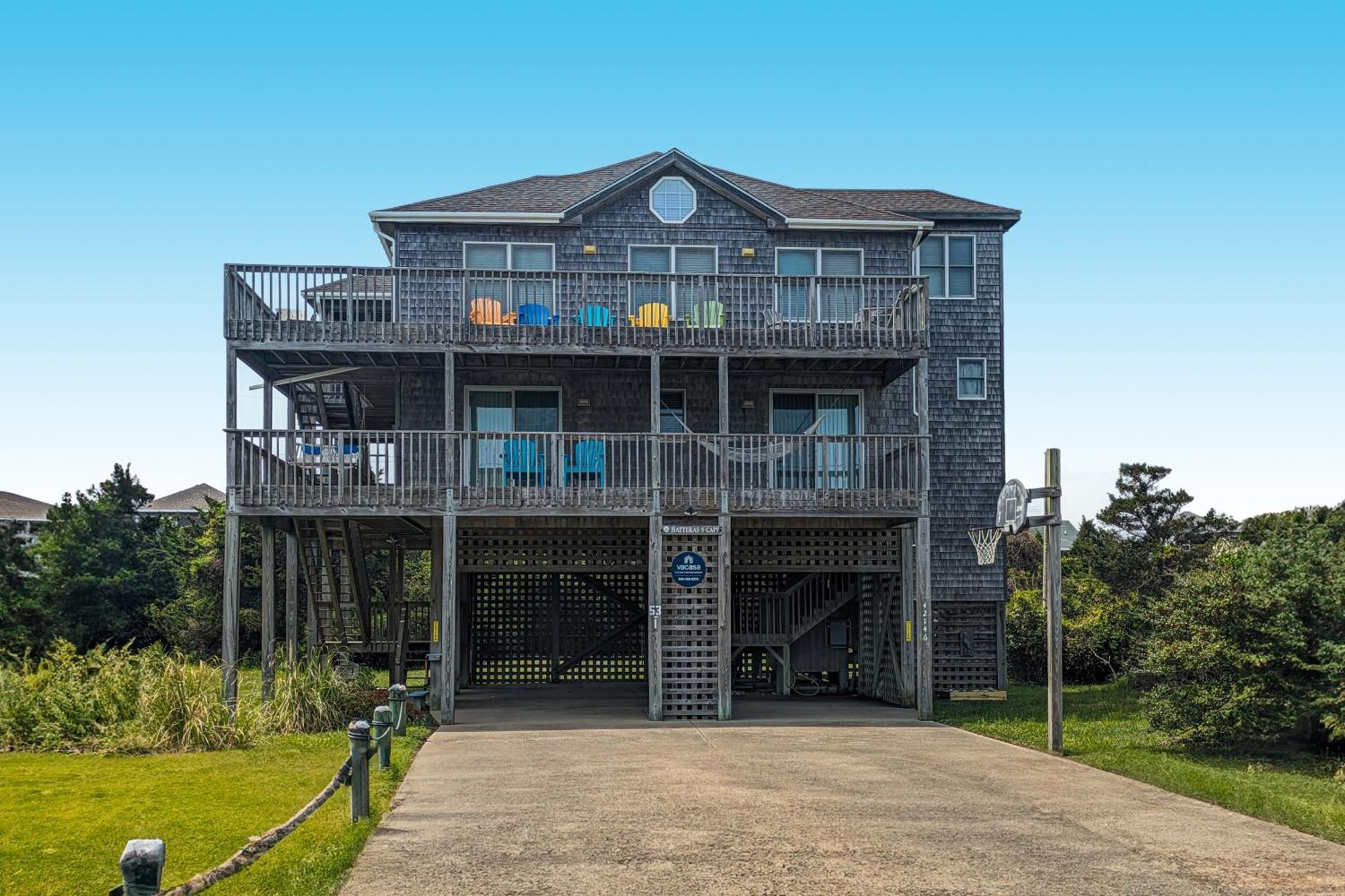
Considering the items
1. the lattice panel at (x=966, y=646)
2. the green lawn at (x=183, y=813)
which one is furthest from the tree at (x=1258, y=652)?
the green lawn at (x=183, y=813)

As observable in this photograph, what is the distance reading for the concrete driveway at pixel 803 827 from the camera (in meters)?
8.00

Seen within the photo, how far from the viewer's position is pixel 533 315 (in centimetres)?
1953

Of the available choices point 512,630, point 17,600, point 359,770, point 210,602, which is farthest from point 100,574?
point 359,770

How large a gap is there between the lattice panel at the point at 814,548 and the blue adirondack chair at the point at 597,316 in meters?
4.11

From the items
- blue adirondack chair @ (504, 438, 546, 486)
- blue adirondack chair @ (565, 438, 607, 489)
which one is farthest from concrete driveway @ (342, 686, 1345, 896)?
blue adirondack chair @ (565, 438, 607, 489)

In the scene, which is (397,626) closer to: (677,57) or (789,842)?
(677,57)

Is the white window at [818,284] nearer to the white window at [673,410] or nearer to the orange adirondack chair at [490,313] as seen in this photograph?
the white window at [673,410]

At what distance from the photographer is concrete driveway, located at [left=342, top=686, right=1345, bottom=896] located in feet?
26.2

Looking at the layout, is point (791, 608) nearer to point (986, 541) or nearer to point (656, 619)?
point (656, 619)

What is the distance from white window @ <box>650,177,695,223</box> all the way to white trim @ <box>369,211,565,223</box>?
1.86 metres

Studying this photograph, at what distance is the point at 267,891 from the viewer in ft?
25.6

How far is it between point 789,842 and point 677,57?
15.3m

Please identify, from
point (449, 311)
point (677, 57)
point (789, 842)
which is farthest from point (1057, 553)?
point (677, 57)

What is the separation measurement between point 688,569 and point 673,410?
434 centimetres
